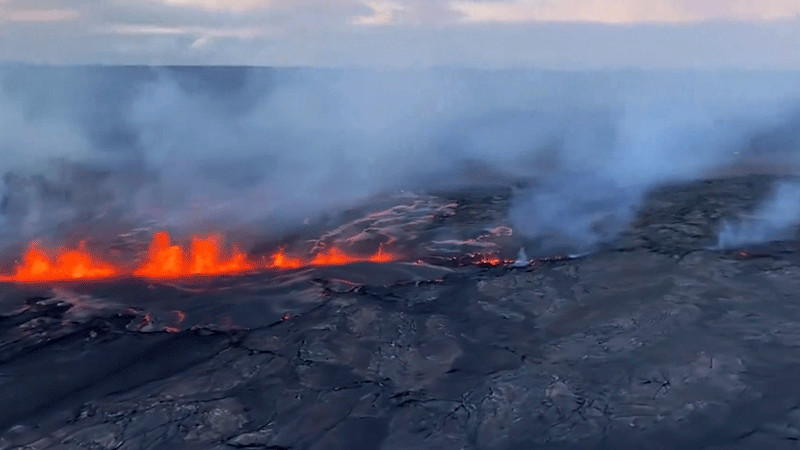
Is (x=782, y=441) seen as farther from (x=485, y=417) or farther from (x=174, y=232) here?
(x=174, y=232)

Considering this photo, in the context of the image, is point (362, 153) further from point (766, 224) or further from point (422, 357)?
point (422, 357)

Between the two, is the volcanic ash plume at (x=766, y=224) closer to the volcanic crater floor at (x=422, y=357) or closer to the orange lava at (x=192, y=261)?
the volcanic crater floor at (x=422, y=357)

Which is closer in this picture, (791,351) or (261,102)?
(791,351)

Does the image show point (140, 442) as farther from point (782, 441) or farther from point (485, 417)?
point (782, 441)

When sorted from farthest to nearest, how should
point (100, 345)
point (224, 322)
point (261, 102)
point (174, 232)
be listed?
1. point (261, 102)
2. point (174, 232)
3. point (224, 322)
4. point (100, 345)

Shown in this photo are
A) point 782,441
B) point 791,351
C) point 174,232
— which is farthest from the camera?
point 174,232

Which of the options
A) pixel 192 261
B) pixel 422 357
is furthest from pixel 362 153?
pixel 422 357

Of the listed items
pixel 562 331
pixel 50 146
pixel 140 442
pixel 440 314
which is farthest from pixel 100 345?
pixel 50 146
